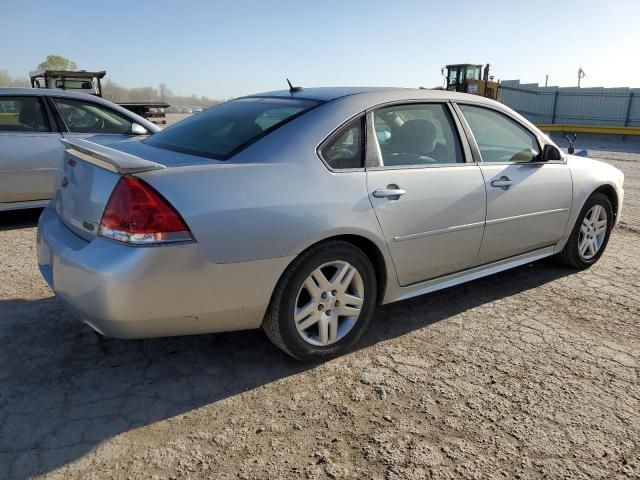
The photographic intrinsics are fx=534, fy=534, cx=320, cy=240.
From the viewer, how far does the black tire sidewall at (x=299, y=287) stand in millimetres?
2775

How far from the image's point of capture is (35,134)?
5742 millimetres

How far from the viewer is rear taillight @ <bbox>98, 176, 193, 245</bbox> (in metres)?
2.39

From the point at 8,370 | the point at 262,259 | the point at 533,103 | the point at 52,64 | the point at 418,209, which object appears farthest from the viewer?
the point at 52,64

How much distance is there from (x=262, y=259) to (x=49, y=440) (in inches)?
48.2

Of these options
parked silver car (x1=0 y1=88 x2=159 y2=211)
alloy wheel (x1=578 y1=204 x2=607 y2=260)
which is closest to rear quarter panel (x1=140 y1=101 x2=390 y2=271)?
alloy wheel (x1=578 y1=204 x2=607 y2=260)

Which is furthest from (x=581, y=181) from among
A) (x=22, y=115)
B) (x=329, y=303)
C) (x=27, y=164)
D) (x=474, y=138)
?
(x=22, y=115)

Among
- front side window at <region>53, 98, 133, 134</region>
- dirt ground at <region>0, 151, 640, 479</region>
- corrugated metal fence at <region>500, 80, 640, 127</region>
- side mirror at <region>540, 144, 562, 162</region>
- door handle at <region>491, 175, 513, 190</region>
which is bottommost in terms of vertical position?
dirt ground at <region>0, 151, 640, 479</region>

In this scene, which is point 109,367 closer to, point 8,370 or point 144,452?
point 8,370

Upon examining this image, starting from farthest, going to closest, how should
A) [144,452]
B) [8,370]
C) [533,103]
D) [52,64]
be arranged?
[52,64] → [533,103] → [8,370] → [144,452]

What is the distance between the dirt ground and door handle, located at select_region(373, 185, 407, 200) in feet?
3.02

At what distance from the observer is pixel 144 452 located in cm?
Result: 228

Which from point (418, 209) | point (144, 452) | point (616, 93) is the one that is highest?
point (616, 93)

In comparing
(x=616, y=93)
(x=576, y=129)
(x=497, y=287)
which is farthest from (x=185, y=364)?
(x=616, y=93)

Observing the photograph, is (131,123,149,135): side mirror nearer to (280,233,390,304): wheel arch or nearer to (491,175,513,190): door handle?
(280,233,390,304): wheel arch
